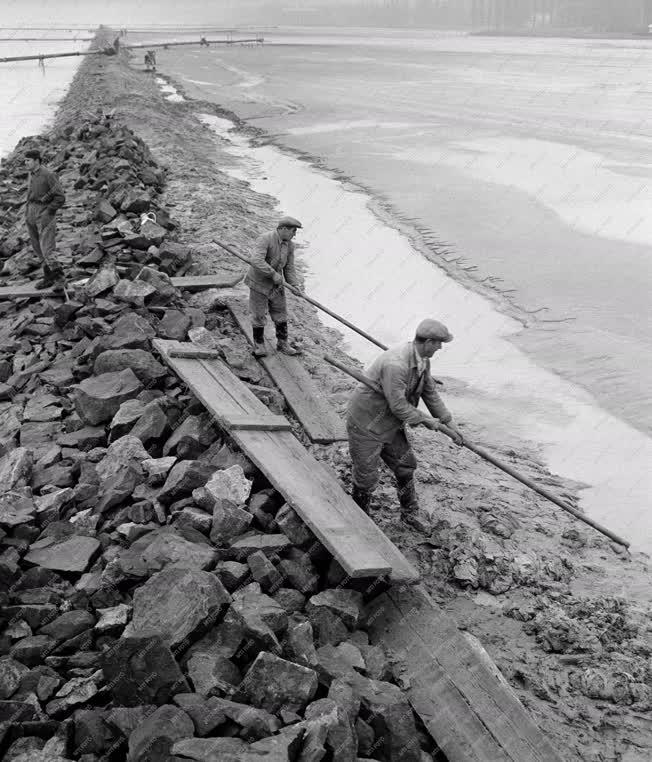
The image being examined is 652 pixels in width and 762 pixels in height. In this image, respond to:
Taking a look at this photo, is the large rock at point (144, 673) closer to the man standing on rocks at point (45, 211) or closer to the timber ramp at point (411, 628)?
the timber ramp at point (411, 628)

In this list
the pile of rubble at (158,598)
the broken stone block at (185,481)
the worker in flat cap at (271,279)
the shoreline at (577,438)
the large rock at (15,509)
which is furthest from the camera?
the worker in flat cap at (271,279)

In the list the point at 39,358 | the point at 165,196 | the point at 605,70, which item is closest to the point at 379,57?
the point at 605,70

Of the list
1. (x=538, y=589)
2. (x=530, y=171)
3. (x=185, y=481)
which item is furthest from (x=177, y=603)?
(x=530, y=171)

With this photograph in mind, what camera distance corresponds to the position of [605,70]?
43.0 m

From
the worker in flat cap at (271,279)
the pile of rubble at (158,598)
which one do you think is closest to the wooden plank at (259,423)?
the pile of rubble at (158,598)

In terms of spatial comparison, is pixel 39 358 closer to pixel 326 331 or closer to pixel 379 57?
pixel 326 331

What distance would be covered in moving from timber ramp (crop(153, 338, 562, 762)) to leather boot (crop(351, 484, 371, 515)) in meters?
0.28

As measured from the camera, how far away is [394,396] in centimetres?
593

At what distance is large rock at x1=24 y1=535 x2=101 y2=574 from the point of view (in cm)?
556

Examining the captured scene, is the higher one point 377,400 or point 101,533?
point 377,400

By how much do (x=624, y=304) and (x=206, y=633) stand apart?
9.75 metres

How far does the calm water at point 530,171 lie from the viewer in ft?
38.1

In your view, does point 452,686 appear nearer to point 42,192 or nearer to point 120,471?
point 120,471

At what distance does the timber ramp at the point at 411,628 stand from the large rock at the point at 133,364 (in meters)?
1.34
